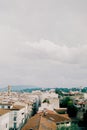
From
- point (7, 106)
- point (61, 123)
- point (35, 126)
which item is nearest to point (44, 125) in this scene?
point (35, 126)

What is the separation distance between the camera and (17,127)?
63438mm

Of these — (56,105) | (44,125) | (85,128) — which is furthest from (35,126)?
(56,105)

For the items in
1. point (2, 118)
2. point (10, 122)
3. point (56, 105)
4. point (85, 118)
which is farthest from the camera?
point (56, 105)

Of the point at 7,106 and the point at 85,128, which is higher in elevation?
the point at 7,106

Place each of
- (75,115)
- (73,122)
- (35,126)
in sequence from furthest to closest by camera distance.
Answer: (75,115)
(73,122)
(35,126)

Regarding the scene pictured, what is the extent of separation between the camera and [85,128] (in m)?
65.1

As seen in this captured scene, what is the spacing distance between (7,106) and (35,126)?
85.2 feet

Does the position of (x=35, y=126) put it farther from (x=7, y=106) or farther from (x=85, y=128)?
(x=7, y=106)

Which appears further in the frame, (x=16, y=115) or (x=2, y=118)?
(x=16, y=115)

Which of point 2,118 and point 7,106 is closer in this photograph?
point 2,118

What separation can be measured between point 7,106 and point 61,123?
17776 mm

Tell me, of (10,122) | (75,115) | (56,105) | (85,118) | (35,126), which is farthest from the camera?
(56,105)

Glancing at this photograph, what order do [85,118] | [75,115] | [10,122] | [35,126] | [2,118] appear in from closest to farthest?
[35,126] → [2,118] → [10,122] → [85,118] → [75,115]

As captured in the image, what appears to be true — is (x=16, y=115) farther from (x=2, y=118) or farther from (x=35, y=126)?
(x=35, y=126)
